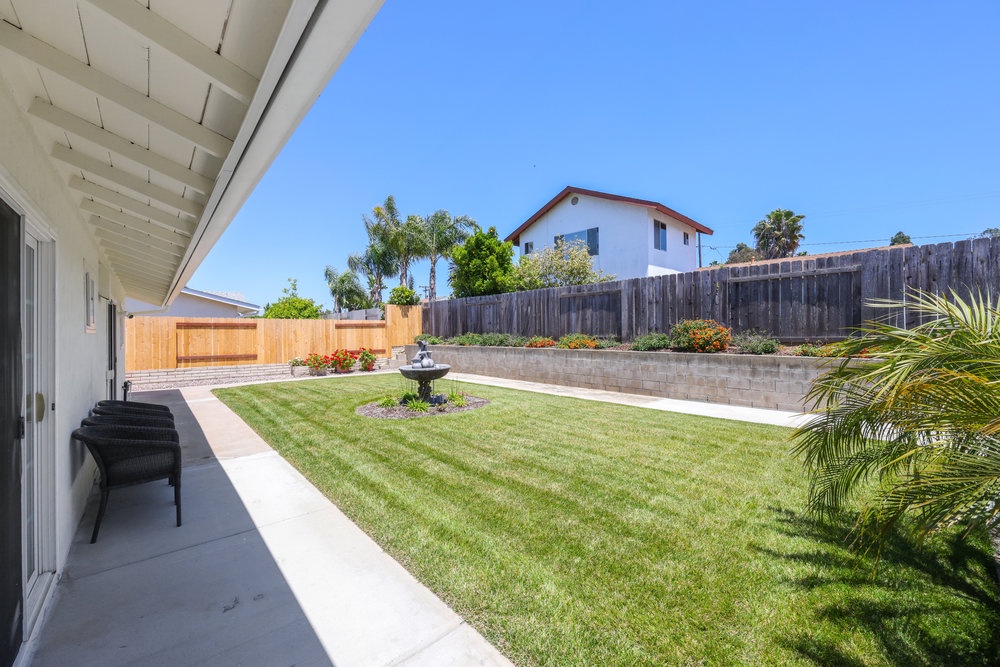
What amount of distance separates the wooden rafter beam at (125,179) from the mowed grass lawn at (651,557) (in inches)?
113

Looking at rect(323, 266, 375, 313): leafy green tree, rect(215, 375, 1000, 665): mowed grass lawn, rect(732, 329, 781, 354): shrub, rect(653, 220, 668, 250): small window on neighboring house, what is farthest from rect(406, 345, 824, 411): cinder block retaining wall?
rect(323, 266, 375, 313): leafy green tree

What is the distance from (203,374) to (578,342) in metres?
11.9

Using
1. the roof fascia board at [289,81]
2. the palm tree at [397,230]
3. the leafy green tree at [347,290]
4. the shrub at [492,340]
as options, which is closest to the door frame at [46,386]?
the roof fascia board at [289,81]

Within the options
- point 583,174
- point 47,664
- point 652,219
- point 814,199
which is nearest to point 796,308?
point 47,664

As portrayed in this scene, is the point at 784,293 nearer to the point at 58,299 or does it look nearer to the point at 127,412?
the point at 58,299

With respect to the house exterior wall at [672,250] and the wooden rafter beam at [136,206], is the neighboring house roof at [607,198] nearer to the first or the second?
the house exterior wall at [672,250]

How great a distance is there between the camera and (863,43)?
9531mm

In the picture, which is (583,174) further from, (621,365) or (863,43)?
(621,365)

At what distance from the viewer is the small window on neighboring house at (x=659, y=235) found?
1923cm

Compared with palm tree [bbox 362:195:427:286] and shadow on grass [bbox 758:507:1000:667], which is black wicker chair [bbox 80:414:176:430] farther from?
palm tree [bbox 362:195:427:286]

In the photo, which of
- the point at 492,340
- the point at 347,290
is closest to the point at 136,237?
the point at 492,340

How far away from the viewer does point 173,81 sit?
1814 millimetres

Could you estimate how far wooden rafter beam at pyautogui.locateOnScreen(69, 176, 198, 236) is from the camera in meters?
3.26

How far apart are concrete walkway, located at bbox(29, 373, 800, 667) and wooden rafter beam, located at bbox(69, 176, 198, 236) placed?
2660 millimetres
